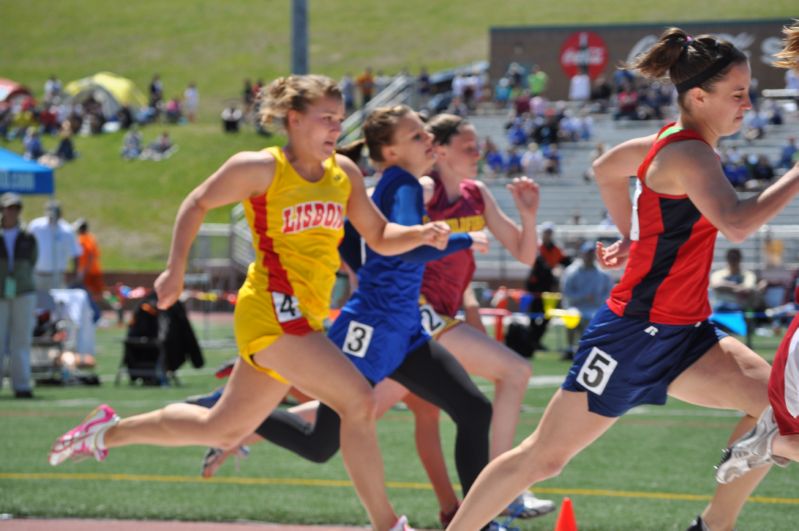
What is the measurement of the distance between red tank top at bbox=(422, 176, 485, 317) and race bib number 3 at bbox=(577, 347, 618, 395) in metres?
2.27

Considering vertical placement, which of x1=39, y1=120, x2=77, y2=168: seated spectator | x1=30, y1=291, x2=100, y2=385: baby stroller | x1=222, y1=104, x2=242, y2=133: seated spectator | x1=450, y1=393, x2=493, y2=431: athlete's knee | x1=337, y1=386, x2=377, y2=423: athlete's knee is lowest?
x1=39, y1=120, x2=77, y2=168: seated spectator

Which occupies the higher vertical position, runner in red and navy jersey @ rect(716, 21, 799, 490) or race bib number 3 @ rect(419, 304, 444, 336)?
runner in red and navy jersey @ rect(716, 21, 799, 490)

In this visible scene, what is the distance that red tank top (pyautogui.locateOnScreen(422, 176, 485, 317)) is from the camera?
23.3 ft

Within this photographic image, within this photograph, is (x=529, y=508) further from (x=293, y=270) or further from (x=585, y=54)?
(x=585, y=54)

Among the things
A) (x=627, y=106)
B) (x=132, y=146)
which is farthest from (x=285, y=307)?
(x=132, y=146)

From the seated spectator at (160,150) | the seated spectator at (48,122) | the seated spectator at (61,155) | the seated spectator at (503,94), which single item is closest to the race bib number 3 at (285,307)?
the seated spectator at (503,94)

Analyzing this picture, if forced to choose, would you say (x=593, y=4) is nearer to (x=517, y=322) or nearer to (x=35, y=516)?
(x=517, y=322)

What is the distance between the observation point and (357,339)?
6.07 meters

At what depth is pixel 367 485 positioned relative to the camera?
18.2 ft

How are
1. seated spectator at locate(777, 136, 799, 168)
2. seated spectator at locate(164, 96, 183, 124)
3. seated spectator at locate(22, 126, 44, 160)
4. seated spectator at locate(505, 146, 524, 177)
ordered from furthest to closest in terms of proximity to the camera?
1. seated spectator at locate(164, 96, 183, 124)
2. seated spectator at locate(22, 126, 44, 160)
3. seated spectator at locate(505, 146, 524, 177)
4. seated spectator at locate(777, 136, 799, 168)

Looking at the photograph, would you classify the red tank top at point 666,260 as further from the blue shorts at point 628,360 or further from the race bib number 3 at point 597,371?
the race bib number 3 at point 597,371

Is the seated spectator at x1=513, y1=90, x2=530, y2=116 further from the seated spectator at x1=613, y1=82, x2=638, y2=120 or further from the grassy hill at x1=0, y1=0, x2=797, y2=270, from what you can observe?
the grassy hill at x1=0, y1=0, x2=797, y2=270

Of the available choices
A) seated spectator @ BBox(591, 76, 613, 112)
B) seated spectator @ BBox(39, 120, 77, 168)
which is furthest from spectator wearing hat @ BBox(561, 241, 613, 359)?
seated spectator @ BBox(39, 120, 77, 168)

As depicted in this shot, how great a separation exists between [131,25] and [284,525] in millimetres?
73357
